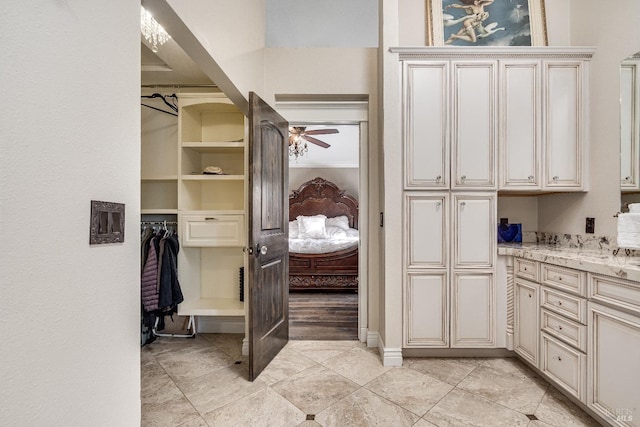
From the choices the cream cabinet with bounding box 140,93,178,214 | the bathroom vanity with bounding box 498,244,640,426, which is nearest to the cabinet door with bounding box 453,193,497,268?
the bathroom vanity with bounding box 498,244,640,426

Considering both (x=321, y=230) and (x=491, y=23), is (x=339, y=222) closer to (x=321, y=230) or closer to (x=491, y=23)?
(x=321, y=230)

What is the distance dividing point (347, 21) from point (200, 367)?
3810 mm

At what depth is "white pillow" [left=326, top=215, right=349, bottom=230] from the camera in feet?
21.7

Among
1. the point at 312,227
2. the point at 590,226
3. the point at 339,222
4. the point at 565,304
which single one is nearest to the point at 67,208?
the point at 565,304

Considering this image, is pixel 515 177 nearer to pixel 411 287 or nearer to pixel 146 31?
pixel 411 287

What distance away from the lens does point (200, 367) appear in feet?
7.79

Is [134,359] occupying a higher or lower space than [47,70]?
lower

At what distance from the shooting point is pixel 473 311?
7.97ft

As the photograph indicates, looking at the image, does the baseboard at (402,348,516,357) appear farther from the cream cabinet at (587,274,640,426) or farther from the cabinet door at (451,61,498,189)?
the cabinet door at (451,61,498,189)

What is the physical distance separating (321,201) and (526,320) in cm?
500

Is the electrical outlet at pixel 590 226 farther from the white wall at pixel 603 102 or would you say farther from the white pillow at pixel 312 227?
the white pillow at pixel 312 227

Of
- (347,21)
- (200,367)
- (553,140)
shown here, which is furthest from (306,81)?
(200,367)

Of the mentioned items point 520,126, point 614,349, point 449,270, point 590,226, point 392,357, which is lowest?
point 392,357

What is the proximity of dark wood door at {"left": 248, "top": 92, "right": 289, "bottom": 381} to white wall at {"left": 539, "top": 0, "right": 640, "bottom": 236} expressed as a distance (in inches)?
101
